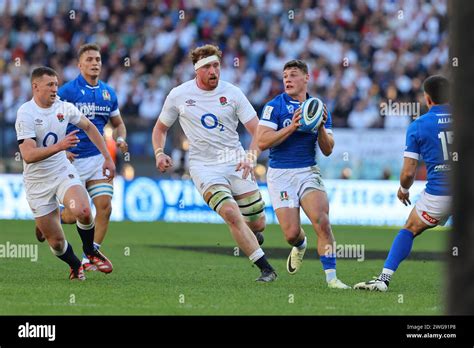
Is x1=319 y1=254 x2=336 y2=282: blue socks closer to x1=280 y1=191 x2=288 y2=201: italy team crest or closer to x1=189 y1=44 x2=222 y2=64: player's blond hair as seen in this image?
x1=280 y1=191 x2=288 y2=201: italy team crest

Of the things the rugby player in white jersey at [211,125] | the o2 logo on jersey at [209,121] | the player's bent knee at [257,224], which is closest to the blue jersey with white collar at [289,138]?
the rugby player in white jersey at [211,125]

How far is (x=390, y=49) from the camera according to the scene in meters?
28.6

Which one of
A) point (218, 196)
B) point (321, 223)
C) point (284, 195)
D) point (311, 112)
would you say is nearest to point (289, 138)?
point (284, 195)

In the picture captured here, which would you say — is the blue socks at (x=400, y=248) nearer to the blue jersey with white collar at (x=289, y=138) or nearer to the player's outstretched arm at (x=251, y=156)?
the blue jersey with white collar at (x=289, y=138)

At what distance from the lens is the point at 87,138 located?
1273cm

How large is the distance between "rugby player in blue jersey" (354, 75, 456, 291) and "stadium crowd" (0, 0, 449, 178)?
51.2 ft

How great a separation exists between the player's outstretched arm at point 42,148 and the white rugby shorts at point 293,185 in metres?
2.23

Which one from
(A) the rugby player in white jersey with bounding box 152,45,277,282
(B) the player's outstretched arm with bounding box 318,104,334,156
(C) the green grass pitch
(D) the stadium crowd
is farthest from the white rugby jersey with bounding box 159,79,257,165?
(D) the stadium crowd

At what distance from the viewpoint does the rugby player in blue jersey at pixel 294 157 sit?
35.1 feet

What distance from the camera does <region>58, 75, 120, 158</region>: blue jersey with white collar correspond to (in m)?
12.7

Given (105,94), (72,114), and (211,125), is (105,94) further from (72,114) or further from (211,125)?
(211,125)
